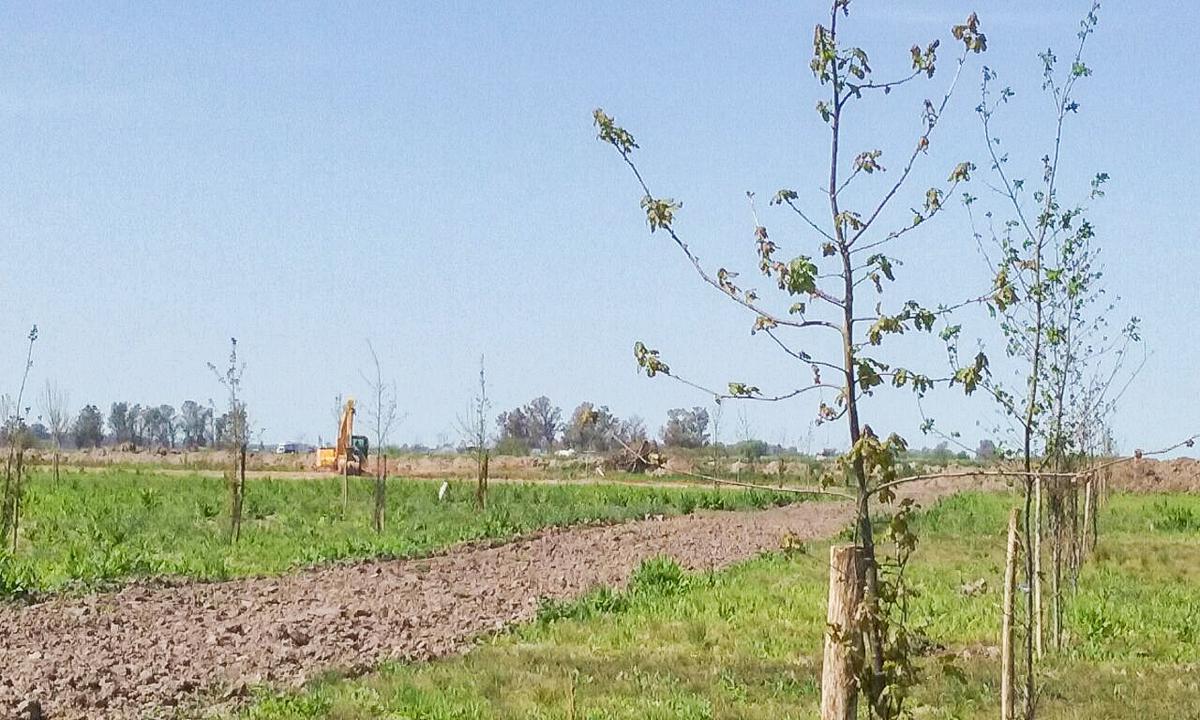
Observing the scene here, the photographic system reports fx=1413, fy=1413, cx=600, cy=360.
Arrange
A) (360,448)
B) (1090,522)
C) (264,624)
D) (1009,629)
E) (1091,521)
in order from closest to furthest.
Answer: (1009,629)
(264,624)
(1091,521)
(1090,522)
(360,448)

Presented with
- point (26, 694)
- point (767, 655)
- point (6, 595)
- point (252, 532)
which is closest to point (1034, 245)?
point (767, 655)

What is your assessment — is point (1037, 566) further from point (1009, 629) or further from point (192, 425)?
point (192, 425)

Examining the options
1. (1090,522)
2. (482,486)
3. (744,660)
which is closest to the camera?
(744,660)

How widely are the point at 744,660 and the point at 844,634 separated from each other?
6267 mm

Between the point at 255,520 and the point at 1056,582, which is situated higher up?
the point at 1056,582

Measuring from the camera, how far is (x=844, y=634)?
4.84 meters

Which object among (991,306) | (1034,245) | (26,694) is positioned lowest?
(26,694)

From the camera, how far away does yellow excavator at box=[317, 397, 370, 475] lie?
4772 centimetres

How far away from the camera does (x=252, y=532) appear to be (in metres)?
23.3

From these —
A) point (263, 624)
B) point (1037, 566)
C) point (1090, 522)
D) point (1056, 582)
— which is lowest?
point (263, 624)

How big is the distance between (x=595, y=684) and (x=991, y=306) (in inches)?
221

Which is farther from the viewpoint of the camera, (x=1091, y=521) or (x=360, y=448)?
(x=360, y=448)

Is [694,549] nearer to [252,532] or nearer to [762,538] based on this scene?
[762,538]

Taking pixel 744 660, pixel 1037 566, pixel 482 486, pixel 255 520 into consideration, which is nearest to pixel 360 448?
pixel 482 486
